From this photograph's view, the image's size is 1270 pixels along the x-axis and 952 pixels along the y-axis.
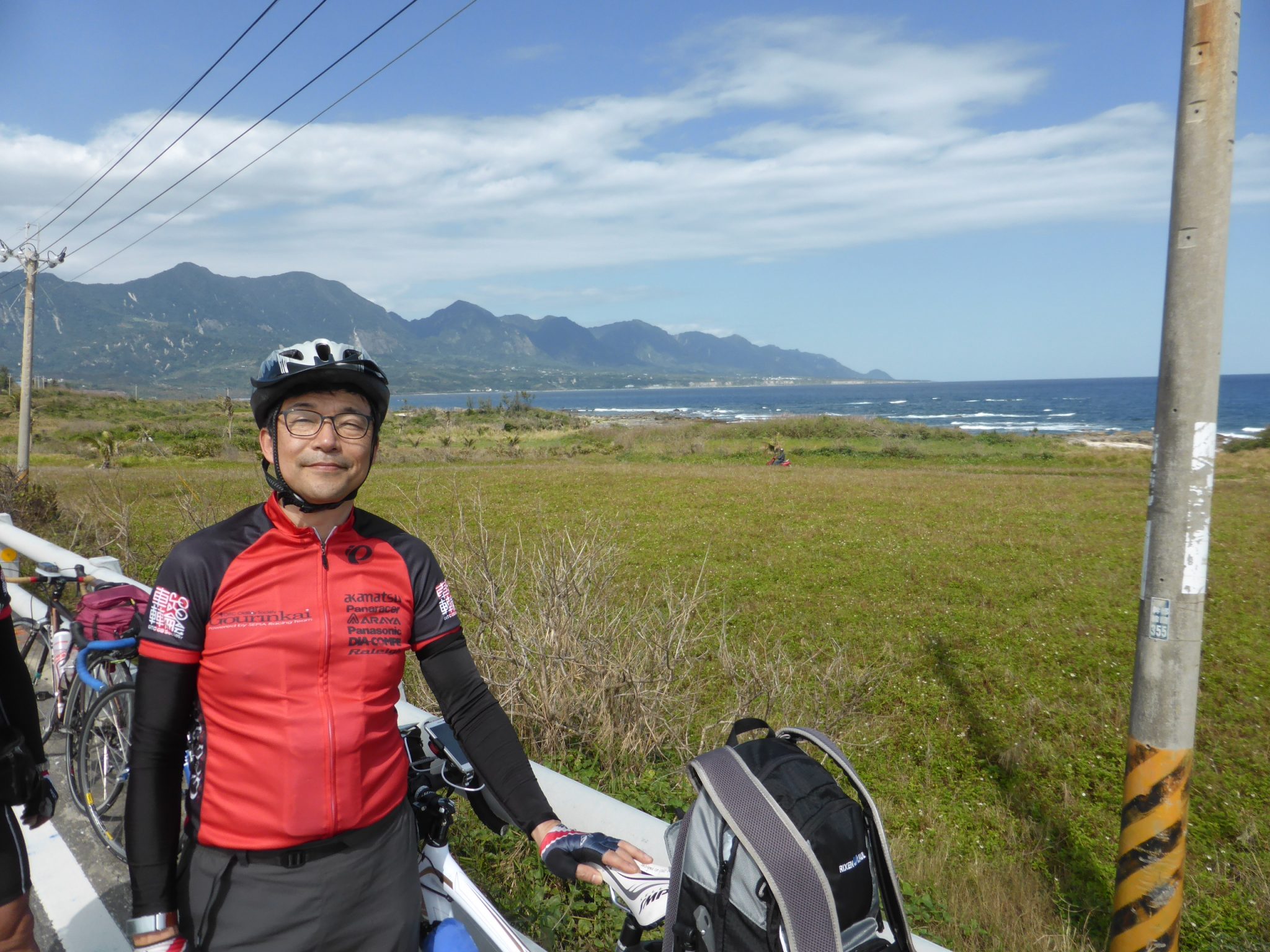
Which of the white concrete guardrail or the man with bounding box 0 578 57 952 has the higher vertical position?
the man with bounding box 0 578 57 952

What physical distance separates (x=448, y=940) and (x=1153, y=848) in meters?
2.85

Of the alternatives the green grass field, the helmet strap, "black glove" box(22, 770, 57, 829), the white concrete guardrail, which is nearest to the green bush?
the green grass field

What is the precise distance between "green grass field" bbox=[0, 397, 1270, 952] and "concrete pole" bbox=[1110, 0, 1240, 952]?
2.55 feet

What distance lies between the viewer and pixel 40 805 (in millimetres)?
2170

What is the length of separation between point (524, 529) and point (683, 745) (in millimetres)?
11486

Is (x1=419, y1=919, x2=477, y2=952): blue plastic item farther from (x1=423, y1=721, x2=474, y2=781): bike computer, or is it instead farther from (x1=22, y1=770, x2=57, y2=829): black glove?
(x1=22, y1=770, x2=57, y2=829): black glove

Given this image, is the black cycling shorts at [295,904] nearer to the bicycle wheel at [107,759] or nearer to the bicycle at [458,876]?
the bicycle at [458,876]

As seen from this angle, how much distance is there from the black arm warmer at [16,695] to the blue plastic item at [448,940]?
115 centimetres

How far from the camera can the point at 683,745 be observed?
197 inches

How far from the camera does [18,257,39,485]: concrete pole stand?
22.1m

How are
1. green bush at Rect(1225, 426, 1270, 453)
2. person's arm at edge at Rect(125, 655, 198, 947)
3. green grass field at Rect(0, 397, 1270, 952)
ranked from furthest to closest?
green bush at Rect(1225, 426, 1270, 453), green grass field at Rect(0, 397, 1270, 952), person's arm at edge at Rect(125, 655, 198, 947)

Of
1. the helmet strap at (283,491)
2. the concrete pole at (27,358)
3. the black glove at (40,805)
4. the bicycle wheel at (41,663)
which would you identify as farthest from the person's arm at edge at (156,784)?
the concrete pole at (27,358)

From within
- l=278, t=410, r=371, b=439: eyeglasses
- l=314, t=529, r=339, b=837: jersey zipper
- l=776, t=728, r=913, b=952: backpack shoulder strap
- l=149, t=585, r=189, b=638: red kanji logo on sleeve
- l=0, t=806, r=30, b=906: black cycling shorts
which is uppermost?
l=278, t=410, r=371, b=439: eyeglasses

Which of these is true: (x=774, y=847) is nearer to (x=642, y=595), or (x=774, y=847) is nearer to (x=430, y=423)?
(x=642, y=595)
